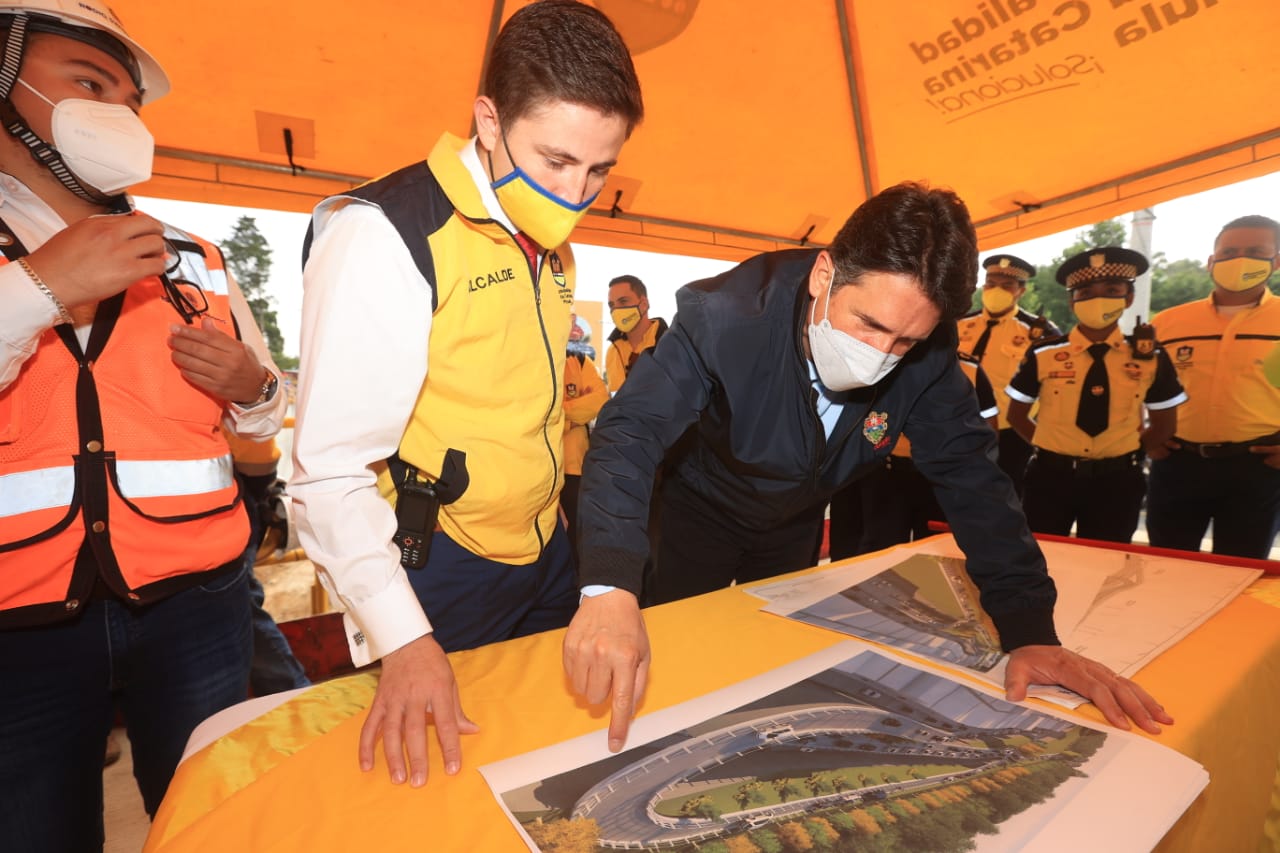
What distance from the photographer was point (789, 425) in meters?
1.15

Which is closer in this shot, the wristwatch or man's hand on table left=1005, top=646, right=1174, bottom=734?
man's hand on table left=1005, top=646, right=1174, bottom=734

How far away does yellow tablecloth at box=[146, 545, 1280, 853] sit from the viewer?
0.53 meters

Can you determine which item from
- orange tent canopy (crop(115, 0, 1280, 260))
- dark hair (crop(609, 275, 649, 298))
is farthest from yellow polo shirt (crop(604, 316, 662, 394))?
orange tent canopy (crop(115, 0, 1280, 260))

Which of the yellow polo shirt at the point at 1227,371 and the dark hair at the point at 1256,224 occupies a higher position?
the dark hair at the point at 1256,224

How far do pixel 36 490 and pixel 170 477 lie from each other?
0.44ft

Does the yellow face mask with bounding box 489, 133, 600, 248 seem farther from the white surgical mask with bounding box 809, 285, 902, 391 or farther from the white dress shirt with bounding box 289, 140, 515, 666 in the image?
the white surgical mask with bounding box 809, 285, 902, 391

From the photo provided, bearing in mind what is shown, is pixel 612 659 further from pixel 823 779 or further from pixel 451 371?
pixel 451 371

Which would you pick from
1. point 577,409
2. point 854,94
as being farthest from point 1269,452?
point 577,409

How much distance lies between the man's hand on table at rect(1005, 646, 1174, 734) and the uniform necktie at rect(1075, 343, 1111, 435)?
263cm

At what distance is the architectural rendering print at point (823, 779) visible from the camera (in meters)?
0.53

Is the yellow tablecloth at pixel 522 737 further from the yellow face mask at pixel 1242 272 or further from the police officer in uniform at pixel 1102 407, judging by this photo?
the yellow face mask at pixel 1242 272

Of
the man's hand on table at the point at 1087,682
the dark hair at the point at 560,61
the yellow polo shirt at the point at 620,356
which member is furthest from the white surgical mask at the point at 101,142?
the yellow polo shirt at the point at 620,356

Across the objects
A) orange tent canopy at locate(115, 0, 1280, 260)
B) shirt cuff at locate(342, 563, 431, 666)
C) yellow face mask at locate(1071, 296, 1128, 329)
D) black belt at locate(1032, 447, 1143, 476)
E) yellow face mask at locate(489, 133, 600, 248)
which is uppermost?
orange tent canopy at locate(115, 0, 1280, 260)

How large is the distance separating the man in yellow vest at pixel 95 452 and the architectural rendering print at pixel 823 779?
0.64m
